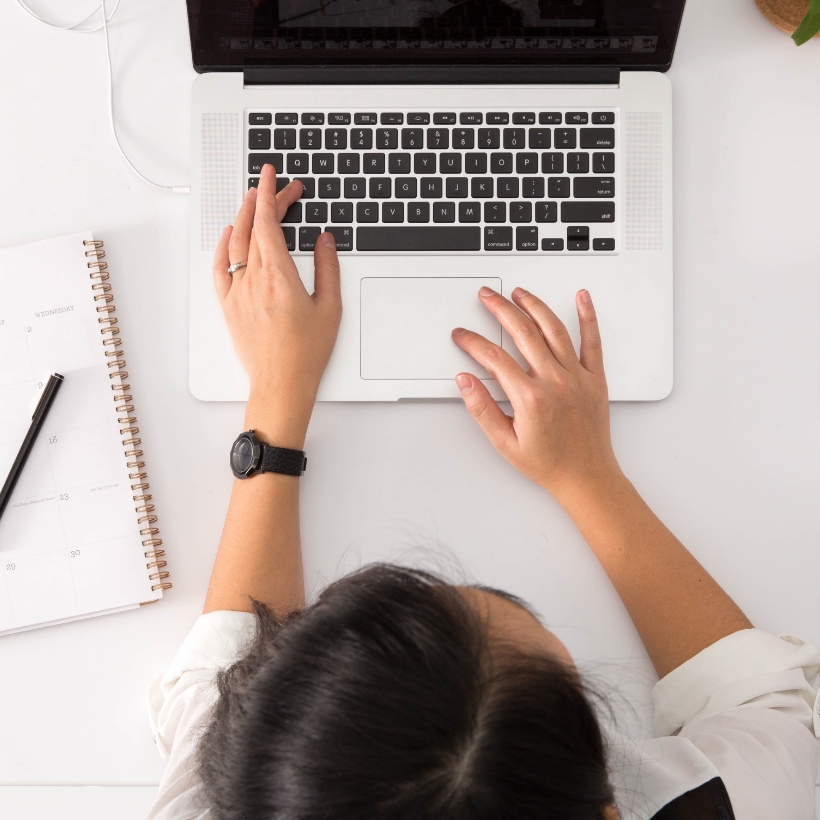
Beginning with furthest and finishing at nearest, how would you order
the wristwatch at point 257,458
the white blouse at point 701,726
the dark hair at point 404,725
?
the wristwatch at point 257,458
the white blouse at point 701,726
the dark hair at point 404,725

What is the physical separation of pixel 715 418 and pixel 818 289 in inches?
6.3

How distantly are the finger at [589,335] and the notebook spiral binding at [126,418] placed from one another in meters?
0.43

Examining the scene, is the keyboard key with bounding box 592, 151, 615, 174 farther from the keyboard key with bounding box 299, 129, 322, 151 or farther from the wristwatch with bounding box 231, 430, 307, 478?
the wristwatch with bounding box 231, 430, 307, 478

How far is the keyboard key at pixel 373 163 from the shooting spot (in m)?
0.68

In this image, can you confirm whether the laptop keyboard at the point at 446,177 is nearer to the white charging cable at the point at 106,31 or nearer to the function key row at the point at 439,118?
Result: the function key row at the point at 439,118

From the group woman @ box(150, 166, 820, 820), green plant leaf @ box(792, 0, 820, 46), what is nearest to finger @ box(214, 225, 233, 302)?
woman @ box(150, 166, 820, 820)

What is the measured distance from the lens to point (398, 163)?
2.23 ft

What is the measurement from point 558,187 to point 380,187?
169 millimetres

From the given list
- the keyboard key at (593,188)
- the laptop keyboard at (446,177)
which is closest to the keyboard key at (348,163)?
the laptop keyboard at (446,177)

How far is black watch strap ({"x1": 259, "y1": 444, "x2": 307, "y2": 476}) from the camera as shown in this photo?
0.66 m

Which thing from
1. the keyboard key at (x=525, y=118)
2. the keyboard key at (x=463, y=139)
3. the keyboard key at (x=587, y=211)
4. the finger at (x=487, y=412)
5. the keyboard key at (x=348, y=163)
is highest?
the keyboard key at (x=525, y=118)

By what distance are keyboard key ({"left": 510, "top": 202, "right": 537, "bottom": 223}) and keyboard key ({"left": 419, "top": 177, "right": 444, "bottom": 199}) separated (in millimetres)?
69

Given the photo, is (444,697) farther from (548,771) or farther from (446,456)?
(446,456)

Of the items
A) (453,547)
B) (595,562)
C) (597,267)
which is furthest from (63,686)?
(597,267)
